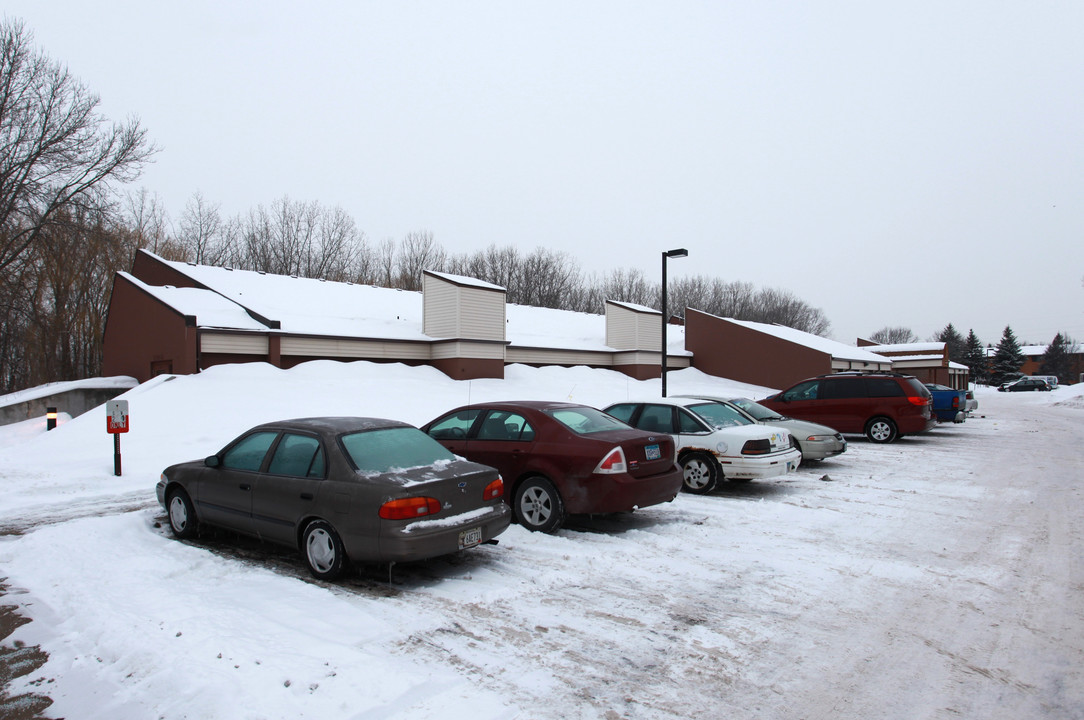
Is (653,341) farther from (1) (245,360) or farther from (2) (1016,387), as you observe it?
(2) (1016,387)

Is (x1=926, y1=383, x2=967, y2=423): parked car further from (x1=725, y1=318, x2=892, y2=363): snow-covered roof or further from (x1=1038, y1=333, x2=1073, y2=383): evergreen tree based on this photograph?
(x1=1038, y1=333, x2=1073, y2=383): evergreen tree

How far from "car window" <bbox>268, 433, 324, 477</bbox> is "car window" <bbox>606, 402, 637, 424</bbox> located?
5.48 metres

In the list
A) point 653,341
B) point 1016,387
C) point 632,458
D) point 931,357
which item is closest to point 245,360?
point 632,458

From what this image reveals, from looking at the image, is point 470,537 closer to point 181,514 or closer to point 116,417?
point 181,514

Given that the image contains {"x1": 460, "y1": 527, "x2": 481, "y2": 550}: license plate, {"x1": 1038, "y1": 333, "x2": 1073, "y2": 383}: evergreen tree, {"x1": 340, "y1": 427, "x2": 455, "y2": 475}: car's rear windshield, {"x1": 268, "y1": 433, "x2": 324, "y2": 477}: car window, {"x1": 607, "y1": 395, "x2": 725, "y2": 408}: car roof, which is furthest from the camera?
{"x1": 1038, "y1": 333, "x2": 1073, "y2": 383}: evergreen tree

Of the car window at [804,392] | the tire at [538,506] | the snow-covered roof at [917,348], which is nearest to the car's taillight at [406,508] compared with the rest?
the tire at [538,506]

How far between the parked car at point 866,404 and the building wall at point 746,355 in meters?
15.5

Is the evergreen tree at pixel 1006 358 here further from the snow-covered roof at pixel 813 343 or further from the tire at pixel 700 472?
the tire at pixel 700 472

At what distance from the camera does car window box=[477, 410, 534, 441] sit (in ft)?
25.2

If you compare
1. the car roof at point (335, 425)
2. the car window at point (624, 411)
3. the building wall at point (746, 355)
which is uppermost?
the building wall at point (746, 355)

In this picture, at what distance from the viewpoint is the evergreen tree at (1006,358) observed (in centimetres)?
8588

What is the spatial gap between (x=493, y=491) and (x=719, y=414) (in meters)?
5.66

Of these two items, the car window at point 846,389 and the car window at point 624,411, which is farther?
the car window at point 846,389

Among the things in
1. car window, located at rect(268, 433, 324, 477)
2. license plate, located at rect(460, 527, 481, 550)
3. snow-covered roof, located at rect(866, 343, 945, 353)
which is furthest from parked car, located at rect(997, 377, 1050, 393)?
car window, located at rect(268, 433, 324, 477)
